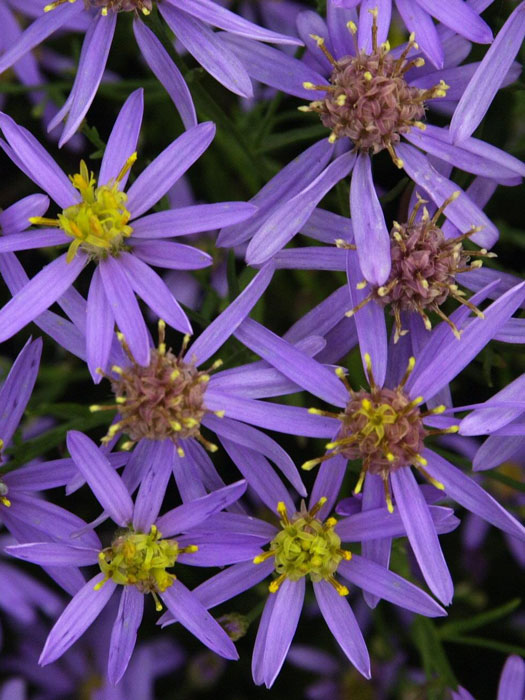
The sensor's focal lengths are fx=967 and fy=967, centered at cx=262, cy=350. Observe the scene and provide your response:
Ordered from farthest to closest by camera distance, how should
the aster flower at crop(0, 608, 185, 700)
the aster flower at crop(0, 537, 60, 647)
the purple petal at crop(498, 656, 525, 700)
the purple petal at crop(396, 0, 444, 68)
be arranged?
1. the aster flower at crop(0, 608, 185, 700)
2. the aster flower at crop(0, 537, 60, 647)
3. the purple petal at crop(498, 656, 525, 700)
4. the purple petal at crop(396, 0, 444, 68)

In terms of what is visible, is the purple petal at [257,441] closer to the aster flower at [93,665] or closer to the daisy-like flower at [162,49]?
the daisy-like flower at [162,49]

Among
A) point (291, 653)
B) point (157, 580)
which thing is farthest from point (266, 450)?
point (291, 653)

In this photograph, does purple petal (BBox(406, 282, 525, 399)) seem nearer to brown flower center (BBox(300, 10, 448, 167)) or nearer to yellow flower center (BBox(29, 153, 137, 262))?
brown flower center (BBox(300, 10, 448, 167))

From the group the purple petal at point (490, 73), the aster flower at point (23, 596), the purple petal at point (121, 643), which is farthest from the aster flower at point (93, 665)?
the purple petal at point (490, 73)

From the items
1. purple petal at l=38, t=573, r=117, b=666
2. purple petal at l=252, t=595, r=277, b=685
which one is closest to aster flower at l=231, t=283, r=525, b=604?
purple petal at l=252, t=595, r=277, b=685

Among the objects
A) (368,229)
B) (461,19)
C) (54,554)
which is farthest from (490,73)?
(54,554)

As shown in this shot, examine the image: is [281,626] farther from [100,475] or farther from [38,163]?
[38,163]

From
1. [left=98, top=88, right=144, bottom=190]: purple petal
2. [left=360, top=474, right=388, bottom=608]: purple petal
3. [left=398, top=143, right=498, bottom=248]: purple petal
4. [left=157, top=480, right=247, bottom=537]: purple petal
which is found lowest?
[left=157, top=480, right=247, bottom=537]: purple petal
